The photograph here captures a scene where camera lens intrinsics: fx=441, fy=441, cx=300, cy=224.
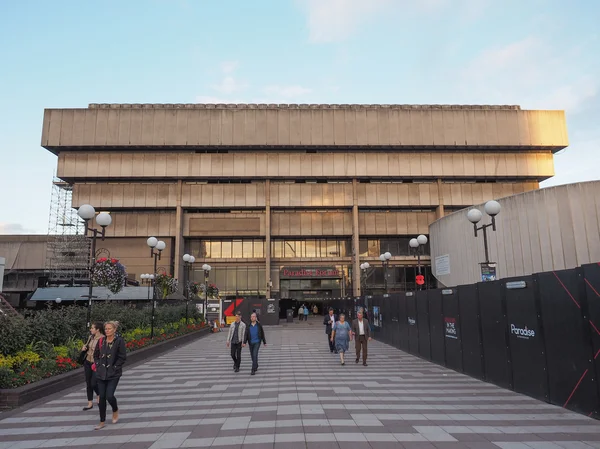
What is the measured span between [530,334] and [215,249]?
52358 millimetres

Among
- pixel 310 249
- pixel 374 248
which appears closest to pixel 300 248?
pixel 310 249

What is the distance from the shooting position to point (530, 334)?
9.95 meters

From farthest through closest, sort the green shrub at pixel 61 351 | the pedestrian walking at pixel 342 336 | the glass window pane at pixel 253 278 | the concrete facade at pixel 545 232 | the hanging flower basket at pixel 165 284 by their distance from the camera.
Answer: the glass window pane at pixel 253 278
the hanging flower basket at pixel 165 284
the concrete facade at pixel 545 232
the pedestrian walking at pixel 342 336
the green shrub at pixel 61 351

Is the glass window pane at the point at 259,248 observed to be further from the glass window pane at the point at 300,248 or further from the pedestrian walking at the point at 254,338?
the pedestrian walking at the point at 254,338

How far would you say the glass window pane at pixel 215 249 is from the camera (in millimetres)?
59344

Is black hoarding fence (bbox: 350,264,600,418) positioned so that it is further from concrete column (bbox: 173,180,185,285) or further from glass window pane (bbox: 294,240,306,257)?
concrete column (bbox: 173,180,185,285)

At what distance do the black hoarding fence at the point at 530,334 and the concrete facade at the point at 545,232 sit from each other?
15.6 metres

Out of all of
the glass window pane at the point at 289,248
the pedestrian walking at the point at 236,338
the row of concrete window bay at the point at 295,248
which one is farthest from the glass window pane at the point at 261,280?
the pedestrian walking at the point at 236,338

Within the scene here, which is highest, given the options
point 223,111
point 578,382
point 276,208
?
point 223,111

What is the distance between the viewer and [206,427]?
25.2 ft

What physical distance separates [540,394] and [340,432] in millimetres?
5093

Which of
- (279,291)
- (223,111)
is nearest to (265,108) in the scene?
(223,111)

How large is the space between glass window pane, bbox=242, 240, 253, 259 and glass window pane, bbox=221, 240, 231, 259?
1897 mm

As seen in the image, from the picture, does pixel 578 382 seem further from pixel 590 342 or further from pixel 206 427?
pixel 206 427
